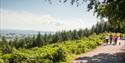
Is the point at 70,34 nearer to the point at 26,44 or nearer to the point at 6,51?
the point at 26,44

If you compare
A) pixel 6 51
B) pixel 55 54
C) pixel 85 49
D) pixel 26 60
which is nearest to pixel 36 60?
pixel 26 60

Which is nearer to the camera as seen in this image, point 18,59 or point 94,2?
point 94,2

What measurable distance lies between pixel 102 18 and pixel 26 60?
13608 mm

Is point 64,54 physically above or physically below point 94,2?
below

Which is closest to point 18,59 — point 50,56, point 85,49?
point 50,56

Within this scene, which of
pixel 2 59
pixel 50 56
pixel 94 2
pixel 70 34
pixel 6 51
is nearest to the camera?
pixel 94 2

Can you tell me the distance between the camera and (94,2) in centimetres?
1461

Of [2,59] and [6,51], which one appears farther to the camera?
[6,51]

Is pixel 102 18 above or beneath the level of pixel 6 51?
above

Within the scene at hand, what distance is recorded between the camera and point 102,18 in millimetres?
29328

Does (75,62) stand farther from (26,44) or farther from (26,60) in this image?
(26,44)

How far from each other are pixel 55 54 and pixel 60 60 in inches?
27.9

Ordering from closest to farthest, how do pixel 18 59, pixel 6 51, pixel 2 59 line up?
1. pixel 2 59
2. pixel 18 59
3. pixel 6 51

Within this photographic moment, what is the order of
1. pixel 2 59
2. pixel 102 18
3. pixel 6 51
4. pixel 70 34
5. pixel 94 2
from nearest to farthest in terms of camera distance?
pixel 94 2 → pixel 2 59 → pixel 6 51 → pixel 102 18 → pixel 70 34
